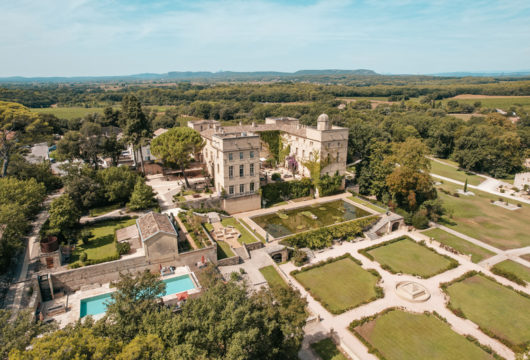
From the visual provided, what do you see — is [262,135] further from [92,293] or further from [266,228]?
[92,293]

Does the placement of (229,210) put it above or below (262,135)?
below

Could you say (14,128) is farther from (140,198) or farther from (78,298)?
(78,298)

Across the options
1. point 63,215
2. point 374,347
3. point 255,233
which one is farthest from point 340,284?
point 63,215

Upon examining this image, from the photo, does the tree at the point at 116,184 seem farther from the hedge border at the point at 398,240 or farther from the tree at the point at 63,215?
the hedge border at the point at 398,240

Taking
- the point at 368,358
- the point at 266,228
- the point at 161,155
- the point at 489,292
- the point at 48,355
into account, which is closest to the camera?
the point at 48,355

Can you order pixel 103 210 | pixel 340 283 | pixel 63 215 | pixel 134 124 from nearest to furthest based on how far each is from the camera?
pixel 340 283 < pixel 63 215 < pixel 103 210 < pixel 134 124

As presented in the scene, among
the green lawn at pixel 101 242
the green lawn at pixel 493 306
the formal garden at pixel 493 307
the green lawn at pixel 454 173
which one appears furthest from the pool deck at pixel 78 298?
the green lawn at pixel 454 173

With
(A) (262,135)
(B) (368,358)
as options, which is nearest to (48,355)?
(B) (368,358)
